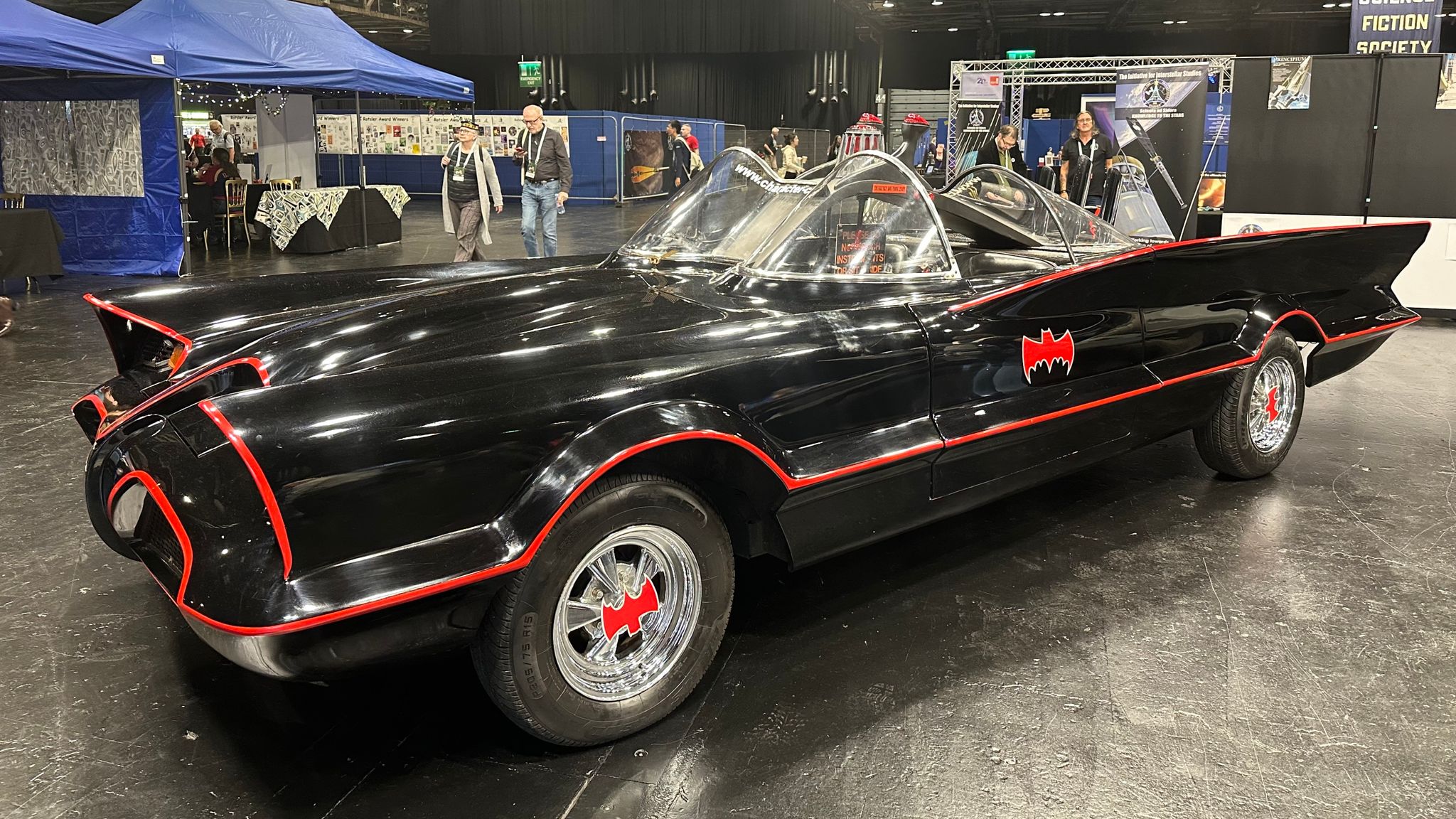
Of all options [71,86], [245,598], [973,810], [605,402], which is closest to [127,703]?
[245,598]

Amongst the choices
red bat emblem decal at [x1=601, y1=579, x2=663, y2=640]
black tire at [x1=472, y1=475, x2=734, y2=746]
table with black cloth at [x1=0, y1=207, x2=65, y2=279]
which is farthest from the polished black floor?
table with black cloth at [x1=0, y1=207, x2=65, y2=279]

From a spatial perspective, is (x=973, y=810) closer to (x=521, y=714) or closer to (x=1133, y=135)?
(x=521, y=714)

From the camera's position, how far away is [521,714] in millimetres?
2338

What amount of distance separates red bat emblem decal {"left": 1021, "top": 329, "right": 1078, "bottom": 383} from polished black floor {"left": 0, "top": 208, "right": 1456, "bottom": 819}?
740 mm

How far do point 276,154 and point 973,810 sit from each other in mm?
16309

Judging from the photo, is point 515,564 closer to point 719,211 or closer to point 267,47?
point 719,211

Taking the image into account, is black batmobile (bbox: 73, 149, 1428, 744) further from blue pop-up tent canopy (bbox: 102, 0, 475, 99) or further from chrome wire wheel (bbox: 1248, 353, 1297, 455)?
blue pop-up tent canopy (bbox: 102, 0, 475, 99)

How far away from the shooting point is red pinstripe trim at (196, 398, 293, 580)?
6.30 feet

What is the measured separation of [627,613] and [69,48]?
33.2 feet

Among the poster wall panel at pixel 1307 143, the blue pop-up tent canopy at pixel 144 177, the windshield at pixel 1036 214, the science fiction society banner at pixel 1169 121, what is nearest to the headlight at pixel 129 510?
the windshield at pixel 1036 214

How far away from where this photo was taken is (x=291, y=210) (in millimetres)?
13648

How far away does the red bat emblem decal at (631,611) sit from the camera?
8.21 feet

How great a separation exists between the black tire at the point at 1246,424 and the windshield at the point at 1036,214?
0.75 m

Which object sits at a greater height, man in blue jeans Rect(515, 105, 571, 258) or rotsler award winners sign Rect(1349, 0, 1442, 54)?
rotsler award winners sign Rect(1349, 0, 1442, 54)
